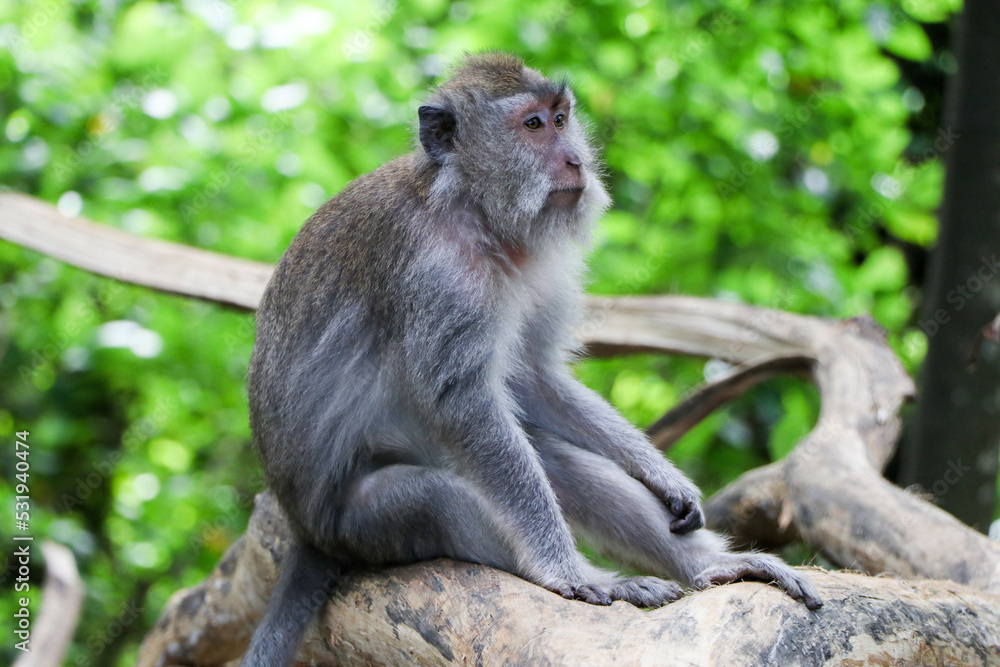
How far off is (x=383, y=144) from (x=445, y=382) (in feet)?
12.1

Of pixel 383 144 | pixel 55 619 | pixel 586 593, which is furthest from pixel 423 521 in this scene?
Result: pixel 383 144

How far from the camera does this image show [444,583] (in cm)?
322

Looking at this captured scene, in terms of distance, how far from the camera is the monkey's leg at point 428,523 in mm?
3338

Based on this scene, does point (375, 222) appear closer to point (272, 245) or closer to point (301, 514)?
point (301, 514)

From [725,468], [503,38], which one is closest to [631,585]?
[725,468]

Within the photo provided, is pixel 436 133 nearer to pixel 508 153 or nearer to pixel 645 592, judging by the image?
pixel 508 153

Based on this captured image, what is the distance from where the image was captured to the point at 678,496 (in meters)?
3.76

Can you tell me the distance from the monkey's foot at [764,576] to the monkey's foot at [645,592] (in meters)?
0.13

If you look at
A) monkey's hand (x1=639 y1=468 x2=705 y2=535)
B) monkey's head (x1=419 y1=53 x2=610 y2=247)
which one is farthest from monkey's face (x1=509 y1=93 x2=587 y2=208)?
monkey's hand (x1=639 y1=468 x2=705 y2=535)

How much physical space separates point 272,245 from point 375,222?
3.08 meters

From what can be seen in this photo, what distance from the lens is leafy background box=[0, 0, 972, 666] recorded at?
6.26 m

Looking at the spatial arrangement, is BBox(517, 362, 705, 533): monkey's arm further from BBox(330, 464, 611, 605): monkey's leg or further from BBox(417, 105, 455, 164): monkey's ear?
BBox(417, 105, 455, 164): monkey's ear

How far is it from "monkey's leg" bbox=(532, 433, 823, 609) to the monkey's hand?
0.12 feet

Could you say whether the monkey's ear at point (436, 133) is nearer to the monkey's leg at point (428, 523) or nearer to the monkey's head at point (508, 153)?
the monkey's head at point (508, 153)
